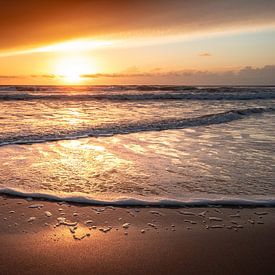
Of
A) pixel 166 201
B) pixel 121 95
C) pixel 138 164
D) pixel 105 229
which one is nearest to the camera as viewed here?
pixel 105 229

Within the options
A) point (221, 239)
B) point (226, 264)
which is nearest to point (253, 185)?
point (221, 239)

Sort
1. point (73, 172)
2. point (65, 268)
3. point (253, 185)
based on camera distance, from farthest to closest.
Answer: point (73, 172) < point (253, 185) < point (65, 268)

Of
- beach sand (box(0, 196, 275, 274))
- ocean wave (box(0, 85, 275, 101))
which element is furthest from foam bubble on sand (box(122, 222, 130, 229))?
ocean wave (box(0, 85, 275, 101))

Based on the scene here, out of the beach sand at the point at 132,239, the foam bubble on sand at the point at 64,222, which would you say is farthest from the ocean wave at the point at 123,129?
the foam bubble on sand at the point at 64,222

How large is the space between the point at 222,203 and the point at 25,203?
232 cm

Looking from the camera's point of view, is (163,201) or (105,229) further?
(163,201)

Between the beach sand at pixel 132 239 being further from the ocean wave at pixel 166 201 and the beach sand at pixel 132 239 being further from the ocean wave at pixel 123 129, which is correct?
the ocean wave at pixel 123 129

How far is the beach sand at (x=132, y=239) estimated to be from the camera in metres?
3.07

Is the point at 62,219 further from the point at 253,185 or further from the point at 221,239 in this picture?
the point at 253,185

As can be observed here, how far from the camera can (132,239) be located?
3.58m

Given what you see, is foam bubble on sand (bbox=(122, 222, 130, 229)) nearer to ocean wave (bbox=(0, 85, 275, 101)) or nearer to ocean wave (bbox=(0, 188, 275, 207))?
ocean wave (bbox=(0, 188, 275, 207))

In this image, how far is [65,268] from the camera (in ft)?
9.89

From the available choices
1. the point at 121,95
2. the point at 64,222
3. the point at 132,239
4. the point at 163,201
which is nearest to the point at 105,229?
the point at 132,239

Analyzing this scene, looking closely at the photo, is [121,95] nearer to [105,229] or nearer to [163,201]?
[163,201]
